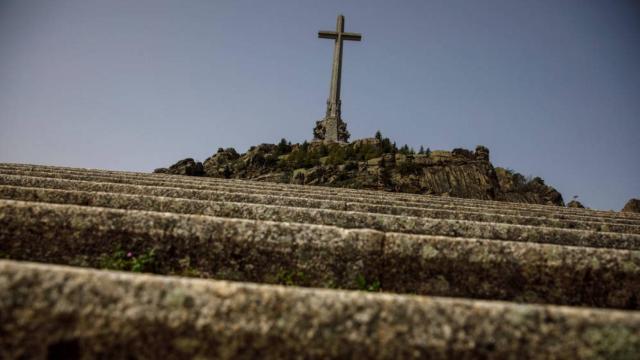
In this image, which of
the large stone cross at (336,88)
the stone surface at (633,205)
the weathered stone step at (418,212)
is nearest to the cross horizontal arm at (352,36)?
the large stone cross at (336,88)

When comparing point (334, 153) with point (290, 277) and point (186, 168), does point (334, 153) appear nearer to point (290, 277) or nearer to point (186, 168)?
point (186, 168)

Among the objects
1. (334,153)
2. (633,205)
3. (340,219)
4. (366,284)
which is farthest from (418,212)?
(334,153)

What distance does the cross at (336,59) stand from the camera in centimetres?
2297

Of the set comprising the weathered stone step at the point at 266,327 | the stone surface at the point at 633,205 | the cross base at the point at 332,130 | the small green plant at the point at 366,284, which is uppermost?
the cross base at the point at 332,130

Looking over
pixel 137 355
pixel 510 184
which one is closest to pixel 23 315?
pixel 137 355

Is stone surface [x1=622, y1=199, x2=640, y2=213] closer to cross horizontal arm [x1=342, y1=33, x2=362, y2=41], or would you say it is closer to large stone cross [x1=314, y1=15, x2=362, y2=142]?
large stone cross [x1=314, y1=15, x2=362, y2=142]

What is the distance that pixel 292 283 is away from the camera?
1516 mm

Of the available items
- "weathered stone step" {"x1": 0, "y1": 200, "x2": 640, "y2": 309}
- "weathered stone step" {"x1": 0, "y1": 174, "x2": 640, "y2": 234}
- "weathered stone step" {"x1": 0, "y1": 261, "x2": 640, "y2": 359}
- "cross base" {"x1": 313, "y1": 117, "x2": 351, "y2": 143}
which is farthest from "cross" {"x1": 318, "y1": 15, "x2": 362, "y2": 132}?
"weathered stone step" {"x1": 0, "y1": 261, "x2": 640, "y2": 359}

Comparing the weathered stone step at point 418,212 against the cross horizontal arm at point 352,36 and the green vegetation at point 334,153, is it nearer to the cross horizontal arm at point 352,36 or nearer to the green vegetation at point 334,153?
the green vegetation at point 334,153

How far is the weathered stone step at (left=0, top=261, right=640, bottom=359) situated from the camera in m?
0.84

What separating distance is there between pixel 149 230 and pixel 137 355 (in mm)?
877

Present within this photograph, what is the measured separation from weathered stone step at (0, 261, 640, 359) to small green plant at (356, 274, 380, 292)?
0.64m

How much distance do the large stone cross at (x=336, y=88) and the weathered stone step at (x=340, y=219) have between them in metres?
21.5

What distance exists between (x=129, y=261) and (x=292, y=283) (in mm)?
790
